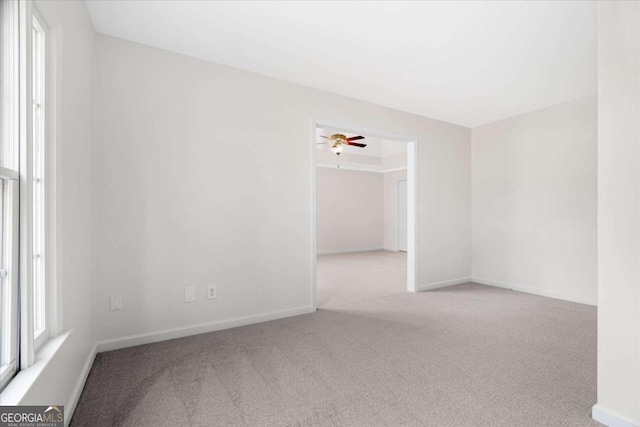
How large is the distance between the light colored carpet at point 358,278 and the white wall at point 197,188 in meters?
0.88

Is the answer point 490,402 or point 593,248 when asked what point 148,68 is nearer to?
point 490,402

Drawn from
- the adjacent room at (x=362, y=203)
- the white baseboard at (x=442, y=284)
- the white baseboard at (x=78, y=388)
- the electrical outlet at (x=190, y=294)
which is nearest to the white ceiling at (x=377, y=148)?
the adjacent room at (x=362, y=203)

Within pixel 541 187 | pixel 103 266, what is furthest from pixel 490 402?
pixel 541 187

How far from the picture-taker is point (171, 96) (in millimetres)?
2684

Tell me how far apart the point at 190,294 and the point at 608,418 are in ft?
9.63

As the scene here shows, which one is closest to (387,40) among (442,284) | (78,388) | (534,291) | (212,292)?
(212,292)

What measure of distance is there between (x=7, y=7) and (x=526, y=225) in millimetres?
5266

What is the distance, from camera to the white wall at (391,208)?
8773 mm

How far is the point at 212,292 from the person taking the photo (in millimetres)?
2850

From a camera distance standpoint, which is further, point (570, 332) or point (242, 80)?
point (242, 80)

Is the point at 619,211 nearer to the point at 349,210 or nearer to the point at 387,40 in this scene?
the point at 387,40

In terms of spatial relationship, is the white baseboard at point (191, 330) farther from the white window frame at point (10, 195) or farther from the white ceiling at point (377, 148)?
the white ceiling at point (377, 148)

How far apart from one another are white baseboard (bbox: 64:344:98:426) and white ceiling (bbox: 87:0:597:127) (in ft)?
8.14

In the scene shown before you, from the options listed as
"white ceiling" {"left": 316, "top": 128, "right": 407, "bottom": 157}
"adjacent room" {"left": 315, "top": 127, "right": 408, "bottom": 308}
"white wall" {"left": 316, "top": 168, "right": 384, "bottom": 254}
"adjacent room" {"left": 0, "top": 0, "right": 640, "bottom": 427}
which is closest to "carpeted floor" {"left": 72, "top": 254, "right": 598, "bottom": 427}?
"adjacent room" {"left": 0, "top": 0, "right": 640, "bottom": 427}
